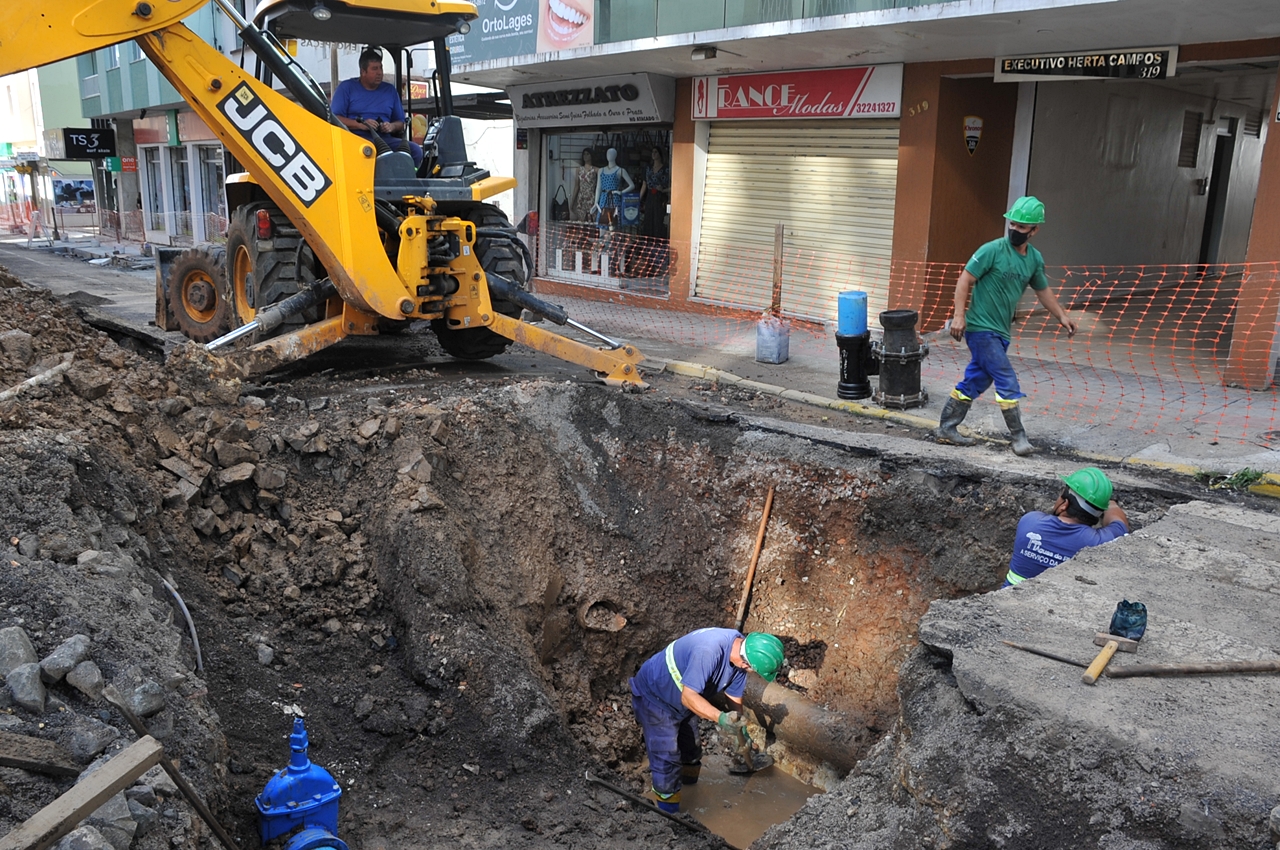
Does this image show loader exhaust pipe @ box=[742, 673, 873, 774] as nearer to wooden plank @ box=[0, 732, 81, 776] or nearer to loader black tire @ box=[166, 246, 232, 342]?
wooden plank @ box=[0, 732, 81, 776]

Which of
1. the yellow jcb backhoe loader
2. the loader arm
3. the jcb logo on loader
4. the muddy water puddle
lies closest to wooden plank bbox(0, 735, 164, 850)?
the muddy water puddle

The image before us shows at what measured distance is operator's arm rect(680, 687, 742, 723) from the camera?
4.75m

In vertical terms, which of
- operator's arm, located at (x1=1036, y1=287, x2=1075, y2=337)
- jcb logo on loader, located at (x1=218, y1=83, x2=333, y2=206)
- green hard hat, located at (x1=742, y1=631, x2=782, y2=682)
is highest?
jcb logo on loader, located at (x1=218, y1=83, x2=333, y2=206)

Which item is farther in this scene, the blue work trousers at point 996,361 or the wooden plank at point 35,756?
the blue work trousers at point 996,361

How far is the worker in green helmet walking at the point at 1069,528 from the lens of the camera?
181 inches

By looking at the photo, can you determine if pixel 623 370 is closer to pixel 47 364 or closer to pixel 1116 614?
pixel 47 364

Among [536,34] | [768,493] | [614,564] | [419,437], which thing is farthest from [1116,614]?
[536,34]

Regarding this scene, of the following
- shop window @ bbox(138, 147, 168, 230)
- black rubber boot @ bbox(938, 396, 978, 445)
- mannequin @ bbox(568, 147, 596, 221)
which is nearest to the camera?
black rubber boot @ bbox(938, 396, 978, 445)

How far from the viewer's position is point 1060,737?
2.95 metres

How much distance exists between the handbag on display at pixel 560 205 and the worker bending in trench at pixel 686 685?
11646 millimetres

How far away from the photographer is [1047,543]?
4629 millimetres

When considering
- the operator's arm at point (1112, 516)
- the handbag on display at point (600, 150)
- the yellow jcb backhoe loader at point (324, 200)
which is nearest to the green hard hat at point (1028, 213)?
the operator's arm at point (1112, 516)

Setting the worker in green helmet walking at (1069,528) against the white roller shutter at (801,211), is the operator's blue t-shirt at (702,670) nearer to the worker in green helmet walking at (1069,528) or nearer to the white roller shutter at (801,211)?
the worker in green helmet walking at (1069,528)

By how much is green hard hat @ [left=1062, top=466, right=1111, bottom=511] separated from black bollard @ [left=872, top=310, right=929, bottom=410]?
3.35 meters
